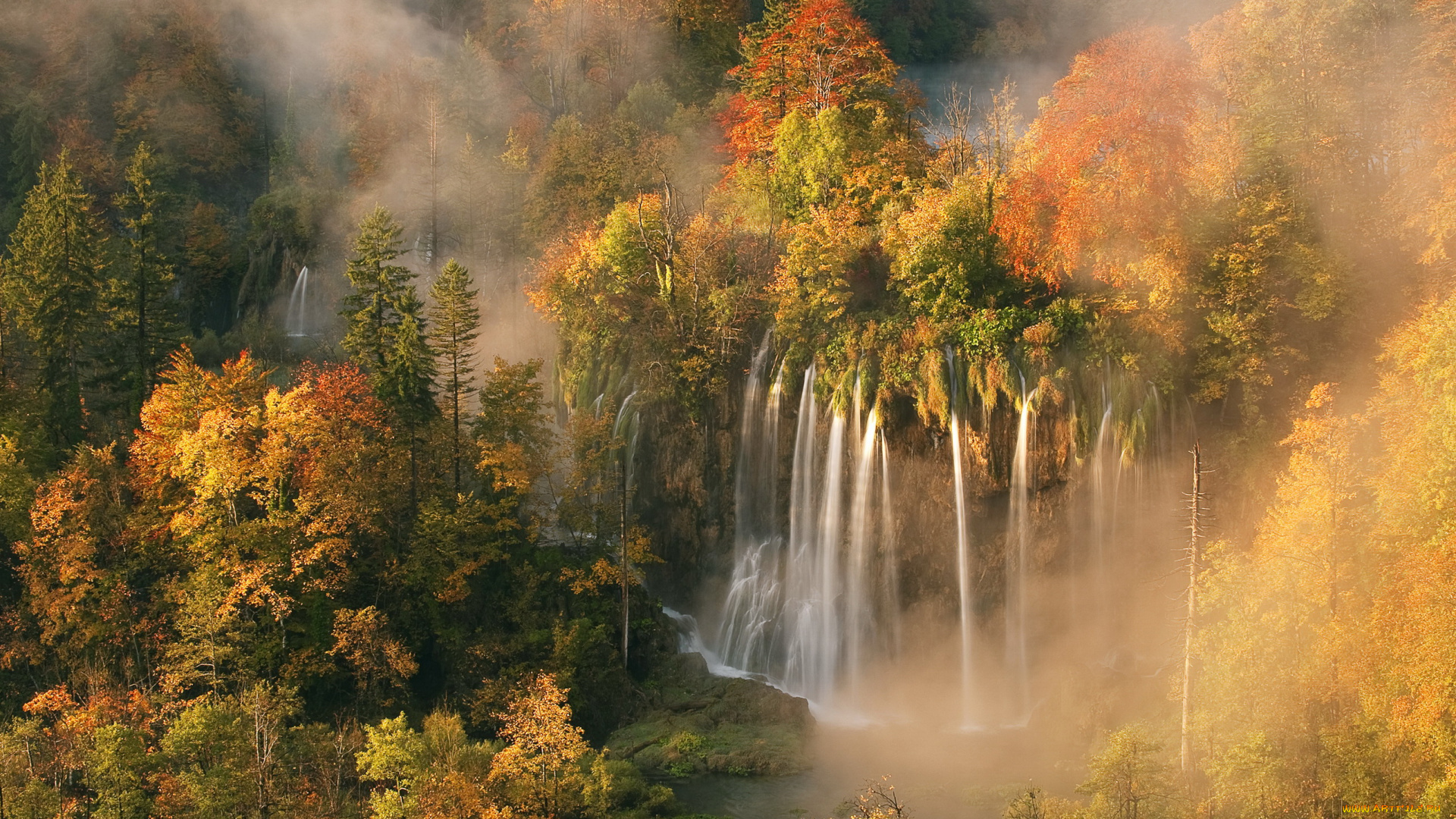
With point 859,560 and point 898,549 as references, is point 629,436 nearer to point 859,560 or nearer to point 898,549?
point 859,560

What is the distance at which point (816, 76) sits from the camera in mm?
46875

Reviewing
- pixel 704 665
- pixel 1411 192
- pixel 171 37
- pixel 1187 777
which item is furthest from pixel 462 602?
pixel 171 37

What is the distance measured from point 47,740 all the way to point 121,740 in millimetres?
4219

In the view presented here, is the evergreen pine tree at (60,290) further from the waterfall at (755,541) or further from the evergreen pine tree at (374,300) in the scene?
the waterfall at (755,541)

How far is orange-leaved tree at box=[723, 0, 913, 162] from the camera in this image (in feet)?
156

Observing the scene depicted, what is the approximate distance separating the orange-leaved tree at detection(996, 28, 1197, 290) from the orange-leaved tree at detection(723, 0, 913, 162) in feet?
32.5

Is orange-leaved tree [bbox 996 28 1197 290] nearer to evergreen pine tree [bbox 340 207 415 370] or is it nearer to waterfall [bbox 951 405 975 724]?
waterfall [bbox 951 405 975 724]

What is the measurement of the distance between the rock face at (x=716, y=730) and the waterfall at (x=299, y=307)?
32.7m

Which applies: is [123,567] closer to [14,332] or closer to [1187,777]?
[14,332]

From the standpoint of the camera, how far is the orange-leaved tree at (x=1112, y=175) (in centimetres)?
3603

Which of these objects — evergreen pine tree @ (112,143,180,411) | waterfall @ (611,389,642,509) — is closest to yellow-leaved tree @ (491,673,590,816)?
waterfall @ (611,389,642,509)

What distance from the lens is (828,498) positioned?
4028 centimetres

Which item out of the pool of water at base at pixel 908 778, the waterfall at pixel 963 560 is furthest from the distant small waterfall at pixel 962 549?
the pool of water at base at pixel 908 778

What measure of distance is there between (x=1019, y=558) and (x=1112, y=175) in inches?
505
